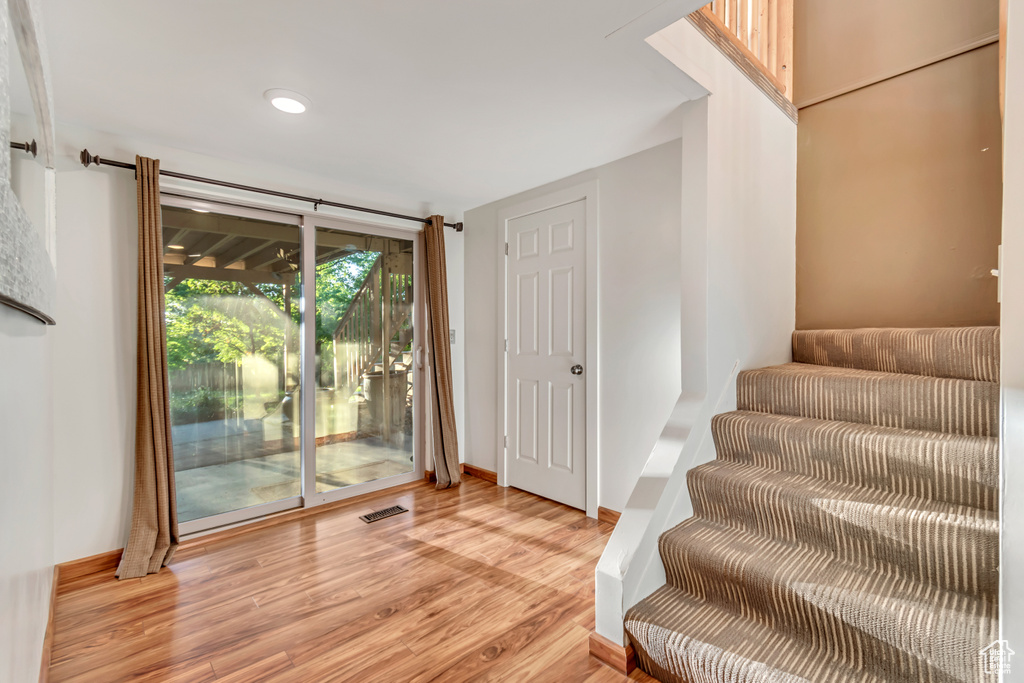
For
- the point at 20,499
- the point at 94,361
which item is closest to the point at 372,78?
the point at 20,499

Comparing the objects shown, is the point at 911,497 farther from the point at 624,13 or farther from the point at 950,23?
the point at 950,23

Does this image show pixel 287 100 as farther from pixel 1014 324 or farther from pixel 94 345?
pixel 1014 324

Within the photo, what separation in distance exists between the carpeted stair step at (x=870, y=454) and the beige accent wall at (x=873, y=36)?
192 cm

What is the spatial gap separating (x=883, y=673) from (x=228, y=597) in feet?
8.00

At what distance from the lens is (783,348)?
8.27 feet

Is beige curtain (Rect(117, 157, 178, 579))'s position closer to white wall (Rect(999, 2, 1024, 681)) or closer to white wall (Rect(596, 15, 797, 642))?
white wall (Rect(596, 15, 797, 642))

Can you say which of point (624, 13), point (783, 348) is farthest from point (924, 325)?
point (624, 13)

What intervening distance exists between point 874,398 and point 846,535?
60cm

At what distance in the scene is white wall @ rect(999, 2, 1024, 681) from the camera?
2.68 ft

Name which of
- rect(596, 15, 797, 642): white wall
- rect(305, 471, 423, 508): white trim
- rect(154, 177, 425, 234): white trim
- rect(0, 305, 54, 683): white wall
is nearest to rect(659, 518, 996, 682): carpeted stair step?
rect(596, 15, 797, 642): white wall

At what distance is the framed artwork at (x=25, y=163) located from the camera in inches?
25.0

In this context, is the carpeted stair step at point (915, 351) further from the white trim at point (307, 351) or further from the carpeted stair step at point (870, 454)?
the white trim at point (307, 351)

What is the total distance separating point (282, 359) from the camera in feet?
10.0

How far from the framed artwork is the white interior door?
2502 mm
